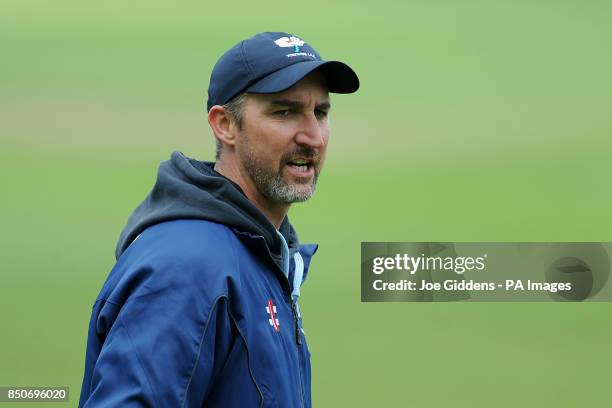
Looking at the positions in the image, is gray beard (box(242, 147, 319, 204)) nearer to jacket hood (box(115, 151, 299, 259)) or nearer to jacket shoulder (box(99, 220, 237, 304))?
jacket hood (box(115, 151, 299, 259))

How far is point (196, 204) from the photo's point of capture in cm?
135

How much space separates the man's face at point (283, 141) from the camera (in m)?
1.45

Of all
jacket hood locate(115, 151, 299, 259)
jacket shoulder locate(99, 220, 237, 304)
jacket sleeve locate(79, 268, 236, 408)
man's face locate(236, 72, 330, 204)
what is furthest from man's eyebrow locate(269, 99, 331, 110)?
jacket sleeve locate(79, 268, 236, 408)

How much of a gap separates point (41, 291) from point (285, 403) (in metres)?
1.48

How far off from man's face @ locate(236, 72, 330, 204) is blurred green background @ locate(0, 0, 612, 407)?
1.09 metres

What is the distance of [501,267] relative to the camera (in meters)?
2.59

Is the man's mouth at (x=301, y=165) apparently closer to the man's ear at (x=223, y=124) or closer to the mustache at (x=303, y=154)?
the mustache at (x=303, y=154)

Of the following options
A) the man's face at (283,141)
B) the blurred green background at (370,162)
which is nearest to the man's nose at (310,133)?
the man's face at (283,141)

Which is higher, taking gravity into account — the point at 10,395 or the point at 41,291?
the point at 41,291

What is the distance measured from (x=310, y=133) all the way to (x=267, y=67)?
133 millimetres

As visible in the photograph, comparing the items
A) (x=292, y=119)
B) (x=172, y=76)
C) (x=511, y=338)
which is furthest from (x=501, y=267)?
(x=292, y=119)

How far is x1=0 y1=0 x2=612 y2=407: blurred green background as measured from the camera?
8.39 ft

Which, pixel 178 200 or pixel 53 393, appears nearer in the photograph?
pixel 178 200

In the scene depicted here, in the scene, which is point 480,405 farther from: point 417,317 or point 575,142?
point 575,142
